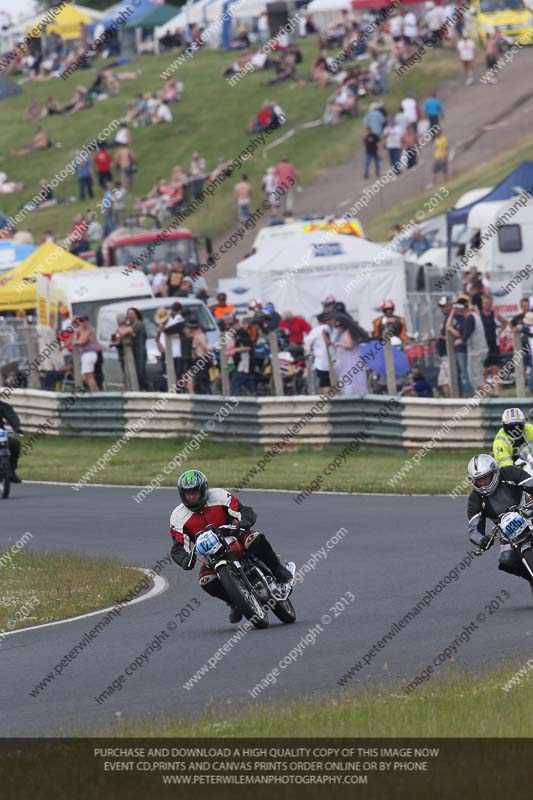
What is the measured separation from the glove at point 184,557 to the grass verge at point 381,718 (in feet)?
9.47

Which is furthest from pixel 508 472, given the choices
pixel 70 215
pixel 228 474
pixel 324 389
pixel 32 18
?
pixel 32 18

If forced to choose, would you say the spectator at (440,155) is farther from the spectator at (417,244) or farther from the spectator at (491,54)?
the spectator at (417,244)

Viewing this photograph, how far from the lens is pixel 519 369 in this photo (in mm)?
21547

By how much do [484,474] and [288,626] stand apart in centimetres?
195

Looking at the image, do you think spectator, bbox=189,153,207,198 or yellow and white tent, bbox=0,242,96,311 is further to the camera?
spectator, bbox=189,153,207,198

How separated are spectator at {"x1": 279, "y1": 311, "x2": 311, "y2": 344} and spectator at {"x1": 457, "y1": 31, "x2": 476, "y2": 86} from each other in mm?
23117

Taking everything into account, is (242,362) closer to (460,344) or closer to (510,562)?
(460,344)

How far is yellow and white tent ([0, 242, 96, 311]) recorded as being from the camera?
34125 millimetres

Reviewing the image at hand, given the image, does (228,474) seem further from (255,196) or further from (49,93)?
(49,93)

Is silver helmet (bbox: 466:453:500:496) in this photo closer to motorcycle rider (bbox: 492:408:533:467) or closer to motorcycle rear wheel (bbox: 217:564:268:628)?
motorcycle rider (bbox: 492:408:533:467)

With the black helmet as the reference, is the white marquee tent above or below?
above

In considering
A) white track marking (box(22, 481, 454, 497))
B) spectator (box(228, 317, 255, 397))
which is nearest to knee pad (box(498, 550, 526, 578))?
white track marking (box(22, 481, 454, 497))

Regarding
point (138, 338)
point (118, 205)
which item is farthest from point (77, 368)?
point (118, 205)
